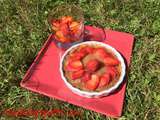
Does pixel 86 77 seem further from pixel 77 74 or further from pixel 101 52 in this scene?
pixel 101 52

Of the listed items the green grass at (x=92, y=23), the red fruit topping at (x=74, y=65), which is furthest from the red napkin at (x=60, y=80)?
the red fruit topping at (x=74, y=65)

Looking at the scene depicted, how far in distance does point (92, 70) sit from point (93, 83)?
0.38 feet

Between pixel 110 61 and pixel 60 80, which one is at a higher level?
pixel 110 61

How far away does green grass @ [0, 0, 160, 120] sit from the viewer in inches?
105

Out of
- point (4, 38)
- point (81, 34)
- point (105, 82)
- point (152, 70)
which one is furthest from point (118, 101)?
point (4, 38)

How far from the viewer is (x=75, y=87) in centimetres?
263

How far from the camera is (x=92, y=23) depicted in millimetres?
3340

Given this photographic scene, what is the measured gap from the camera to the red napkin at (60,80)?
8.63ft

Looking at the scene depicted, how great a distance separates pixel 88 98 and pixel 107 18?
3.41 feet

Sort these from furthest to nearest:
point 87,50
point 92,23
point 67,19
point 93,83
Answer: point 92,23
point 67,19
point 87,50
point 93,83

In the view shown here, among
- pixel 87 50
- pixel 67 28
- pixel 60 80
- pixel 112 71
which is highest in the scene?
pixel 67 28

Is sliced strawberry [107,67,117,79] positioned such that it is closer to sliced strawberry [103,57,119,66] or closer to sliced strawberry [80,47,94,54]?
sliced strawberry [103,57,119,66]

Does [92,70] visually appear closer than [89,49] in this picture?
Yes

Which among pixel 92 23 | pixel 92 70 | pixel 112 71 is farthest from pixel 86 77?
pixel 92 23
